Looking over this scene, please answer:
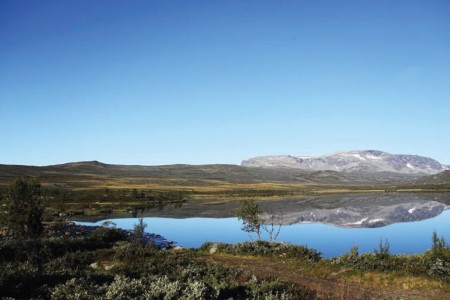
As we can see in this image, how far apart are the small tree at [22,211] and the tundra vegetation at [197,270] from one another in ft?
0.29

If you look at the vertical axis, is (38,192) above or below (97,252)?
above

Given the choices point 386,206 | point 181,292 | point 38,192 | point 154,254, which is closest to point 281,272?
point 154,254

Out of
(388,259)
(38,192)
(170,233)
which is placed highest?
(38,192)

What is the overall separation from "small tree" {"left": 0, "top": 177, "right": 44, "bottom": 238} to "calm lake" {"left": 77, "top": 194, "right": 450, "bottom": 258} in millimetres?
26457

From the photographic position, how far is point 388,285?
2384cm

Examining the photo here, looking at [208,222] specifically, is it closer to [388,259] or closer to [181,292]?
[388,259]

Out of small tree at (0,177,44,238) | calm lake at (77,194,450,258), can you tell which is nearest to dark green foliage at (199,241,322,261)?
small tree at (0,177,44,238)

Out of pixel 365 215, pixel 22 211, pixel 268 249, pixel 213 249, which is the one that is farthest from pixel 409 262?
pixel 365 215

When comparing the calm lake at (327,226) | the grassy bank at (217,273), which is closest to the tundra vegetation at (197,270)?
the grassy bank at (217,273)

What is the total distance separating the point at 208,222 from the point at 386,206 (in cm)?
6859

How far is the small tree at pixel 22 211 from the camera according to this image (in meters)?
35.8

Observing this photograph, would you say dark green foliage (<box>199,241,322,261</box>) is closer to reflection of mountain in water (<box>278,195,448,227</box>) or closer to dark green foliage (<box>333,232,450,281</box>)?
dark green foliage (<box>333,232,450,281</box>)

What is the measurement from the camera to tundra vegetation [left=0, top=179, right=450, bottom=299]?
43.7 ft

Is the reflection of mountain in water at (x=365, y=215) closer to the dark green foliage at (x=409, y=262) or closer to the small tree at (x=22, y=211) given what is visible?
the dark green foliage at (x=409, y=262)
